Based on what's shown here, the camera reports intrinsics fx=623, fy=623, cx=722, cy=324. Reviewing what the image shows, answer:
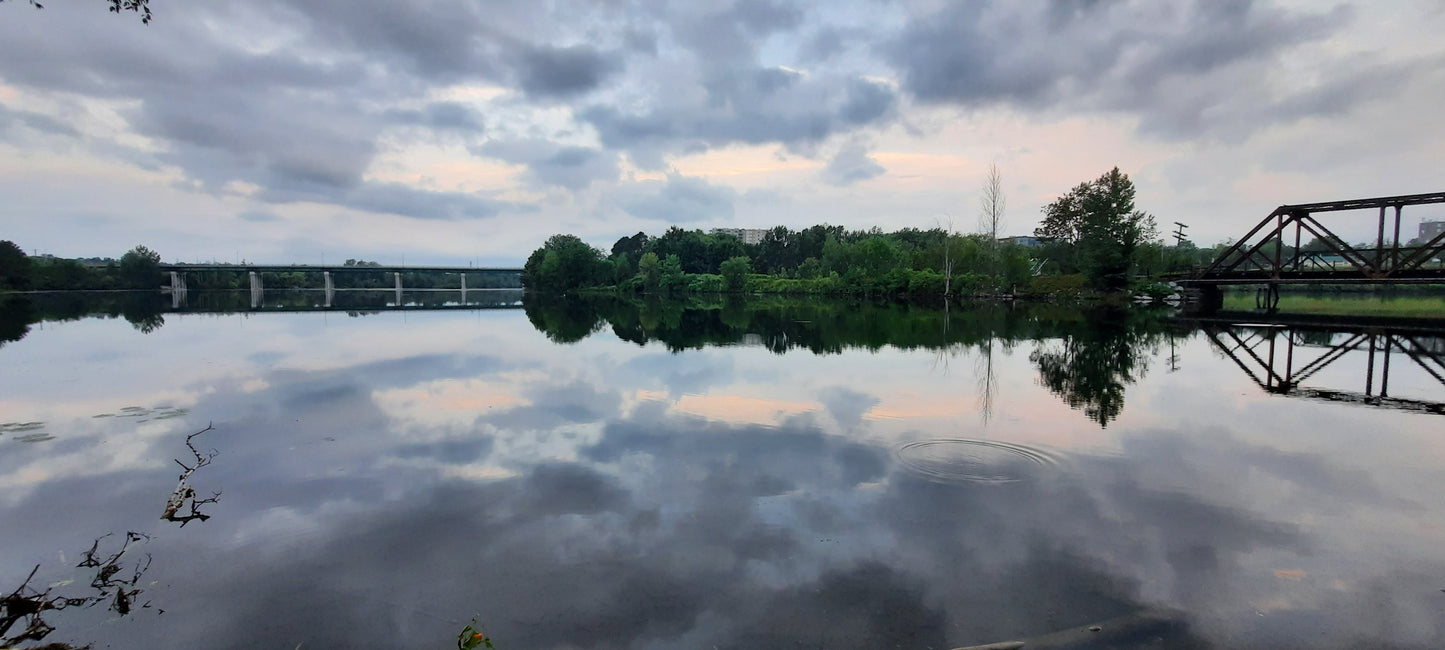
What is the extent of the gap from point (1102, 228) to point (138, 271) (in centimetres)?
13062

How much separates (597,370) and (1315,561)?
1357 cm

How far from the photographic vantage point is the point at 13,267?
233 feet

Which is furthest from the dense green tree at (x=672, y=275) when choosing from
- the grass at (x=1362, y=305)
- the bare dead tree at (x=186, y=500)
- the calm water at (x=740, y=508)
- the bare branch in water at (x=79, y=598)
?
the bare branch in water at (x=79, y=598)

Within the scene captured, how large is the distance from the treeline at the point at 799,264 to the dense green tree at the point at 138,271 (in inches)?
2219

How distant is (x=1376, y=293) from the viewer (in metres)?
50.8

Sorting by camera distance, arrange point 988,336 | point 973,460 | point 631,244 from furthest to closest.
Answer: point 631,244 → point 988,336 → point 973,460

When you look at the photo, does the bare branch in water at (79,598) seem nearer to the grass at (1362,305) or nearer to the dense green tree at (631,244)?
the grass at (1362,305)

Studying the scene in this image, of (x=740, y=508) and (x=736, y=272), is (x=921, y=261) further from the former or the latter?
(x=740, y=508)

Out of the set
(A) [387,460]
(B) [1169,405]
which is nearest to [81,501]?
(A) [387,460]

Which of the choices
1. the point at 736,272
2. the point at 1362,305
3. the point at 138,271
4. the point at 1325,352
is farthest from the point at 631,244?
the point at 1325,352

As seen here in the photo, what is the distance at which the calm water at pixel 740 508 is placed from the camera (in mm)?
4422

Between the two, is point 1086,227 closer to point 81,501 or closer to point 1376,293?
point 1376,293

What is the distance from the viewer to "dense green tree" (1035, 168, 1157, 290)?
149ft

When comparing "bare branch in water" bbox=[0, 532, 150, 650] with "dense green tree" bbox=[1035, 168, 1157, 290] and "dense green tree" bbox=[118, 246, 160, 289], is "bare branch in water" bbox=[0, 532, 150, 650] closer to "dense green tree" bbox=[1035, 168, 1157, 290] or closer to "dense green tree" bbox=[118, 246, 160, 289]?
"dense green tree" bbox=[1035, 168, 1157, 290]
